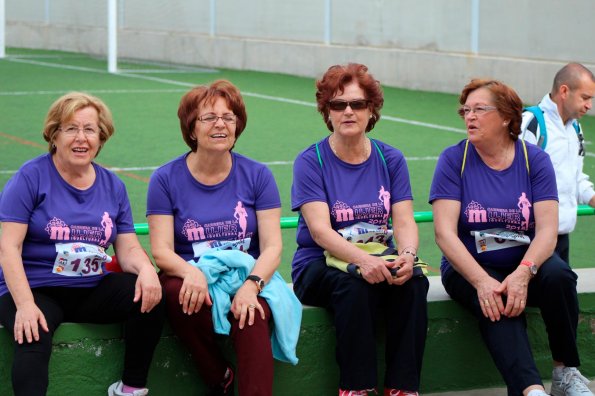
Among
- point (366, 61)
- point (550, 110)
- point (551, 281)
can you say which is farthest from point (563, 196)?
point (366, 61)

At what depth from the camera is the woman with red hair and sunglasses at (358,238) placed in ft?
16.4

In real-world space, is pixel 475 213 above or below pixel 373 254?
above

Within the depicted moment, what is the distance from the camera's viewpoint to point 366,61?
66.8ft

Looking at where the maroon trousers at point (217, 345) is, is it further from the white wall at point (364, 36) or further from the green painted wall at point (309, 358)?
the white wall at point (364, 36)

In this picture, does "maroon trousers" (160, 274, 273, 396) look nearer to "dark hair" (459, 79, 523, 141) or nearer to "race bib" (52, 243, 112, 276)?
"race bib" (52, 243, 112, 276)

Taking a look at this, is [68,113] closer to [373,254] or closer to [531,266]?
[373,254]

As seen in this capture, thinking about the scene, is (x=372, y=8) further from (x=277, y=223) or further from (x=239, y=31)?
(x=277, y=223)

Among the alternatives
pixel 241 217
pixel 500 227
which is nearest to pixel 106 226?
pixel 241 217

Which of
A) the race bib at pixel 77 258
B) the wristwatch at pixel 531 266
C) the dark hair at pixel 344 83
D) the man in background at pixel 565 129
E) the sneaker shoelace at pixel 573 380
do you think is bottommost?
the sneaker shoelace at pixel 573 380

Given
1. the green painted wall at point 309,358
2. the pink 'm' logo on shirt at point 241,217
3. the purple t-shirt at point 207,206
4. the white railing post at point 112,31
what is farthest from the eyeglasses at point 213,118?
the white railing post at point 112,31

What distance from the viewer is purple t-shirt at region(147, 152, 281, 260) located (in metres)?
5.10

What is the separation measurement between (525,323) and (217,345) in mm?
1300

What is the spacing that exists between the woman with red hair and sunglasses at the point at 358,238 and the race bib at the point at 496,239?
300 mm

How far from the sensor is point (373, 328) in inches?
199
